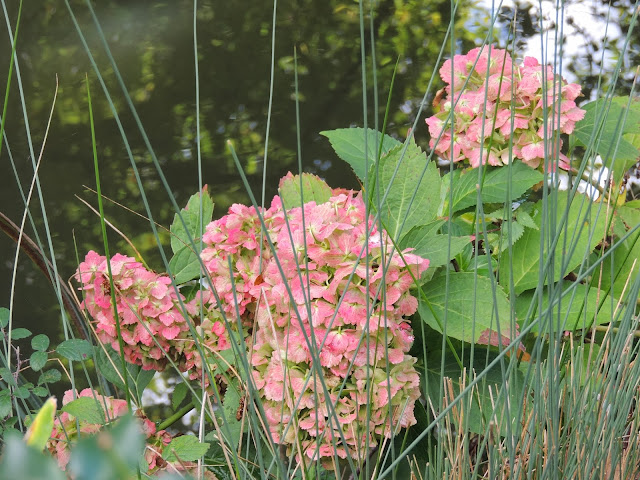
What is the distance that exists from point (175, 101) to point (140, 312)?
1.03m

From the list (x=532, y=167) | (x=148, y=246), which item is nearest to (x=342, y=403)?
(x=532, y=167)

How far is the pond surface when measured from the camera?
1518 mm

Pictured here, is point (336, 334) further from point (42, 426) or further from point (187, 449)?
point (42, 426)

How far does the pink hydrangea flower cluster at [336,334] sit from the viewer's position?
672 mm

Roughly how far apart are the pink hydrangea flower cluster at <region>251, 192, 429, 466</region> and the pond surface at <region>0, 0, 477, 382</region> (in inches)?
32.2

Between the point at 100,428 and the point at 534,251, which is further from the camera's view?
the point at 534,251

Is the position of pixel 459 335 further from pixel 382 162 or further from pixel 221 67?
pixel 221 67

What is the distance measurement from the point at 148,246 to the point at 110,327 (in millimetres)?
711

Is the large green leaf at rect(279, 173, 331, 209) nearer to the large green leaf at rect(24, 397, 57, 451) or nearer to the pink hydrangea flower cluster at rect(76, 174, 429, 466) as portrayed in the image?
the pink hydrangea flower cluster at rect(76, 174, 429, 466)

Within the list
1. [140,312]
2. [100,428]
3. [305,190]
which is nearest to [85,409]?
[100,428]

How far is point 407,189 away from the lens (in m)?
0.80

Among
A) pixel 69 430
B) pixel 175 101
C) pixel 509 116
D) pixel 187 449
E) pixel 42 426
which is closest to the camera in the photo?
pixel 42 426

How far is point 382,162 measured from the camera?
0.78 m

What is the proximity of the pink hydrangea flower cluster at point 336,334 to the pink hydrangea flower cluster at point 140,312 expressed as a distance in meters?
0.11
